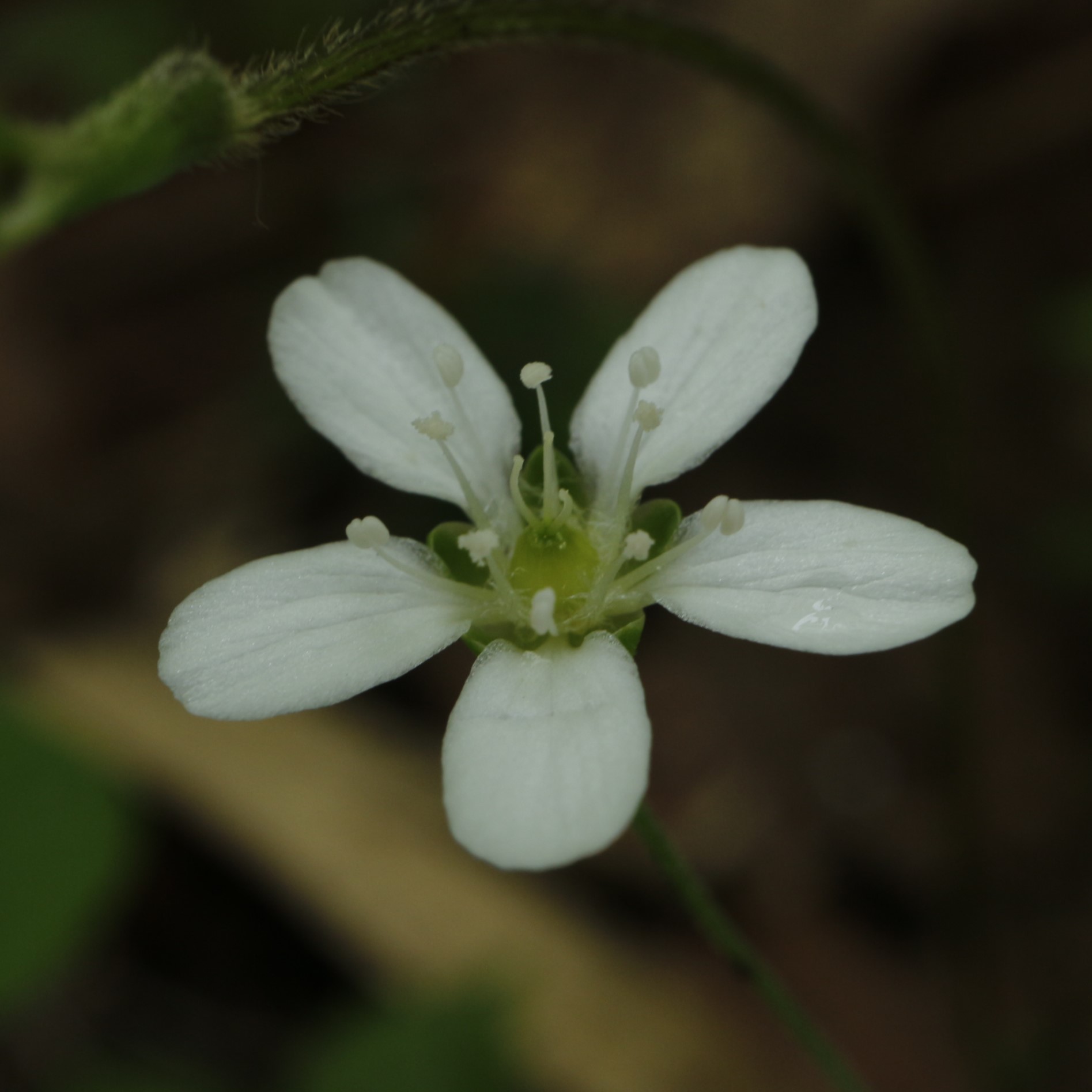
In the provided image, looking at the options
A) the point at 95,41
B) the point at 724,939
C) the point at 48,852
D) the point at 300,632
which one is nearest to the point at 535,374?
the point at 300,632

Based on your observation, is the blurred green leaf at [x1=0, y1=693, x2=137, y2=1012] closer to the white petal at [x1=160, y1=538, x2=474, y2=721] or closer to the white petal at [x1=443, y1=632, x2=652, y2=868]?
the white petal at [x1=160, y1=538, x2=474, y2=721]

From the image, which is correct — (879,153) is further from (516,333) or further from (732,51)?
(732,51)

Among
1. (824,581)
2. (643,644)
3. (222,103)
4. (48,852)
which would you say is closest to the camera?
(824,581)

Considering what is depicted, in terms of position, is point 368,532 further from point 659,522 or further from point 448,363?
point 659,522

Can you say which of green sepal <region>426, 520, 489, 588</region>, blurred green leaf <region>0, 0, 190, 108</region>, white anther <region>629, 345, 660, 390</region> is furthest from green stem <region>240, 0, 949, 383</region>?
blurred green leaf <region>0, 0, 190, 108</region>

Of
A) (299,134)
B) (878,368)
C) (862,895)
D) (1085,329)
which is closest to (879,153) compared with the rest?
(878,368)

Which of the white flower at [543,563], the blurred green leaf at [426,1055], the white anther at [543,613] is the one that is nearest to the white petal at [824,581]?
the white flower at [543,563]
